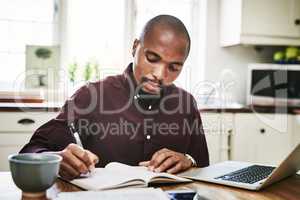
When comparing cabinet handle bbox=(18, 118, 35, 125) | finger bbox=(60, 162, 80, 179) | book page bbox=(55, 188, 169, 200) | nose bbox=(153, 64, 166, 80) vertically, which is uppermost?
nose bbox=(153, 64, 166, 80)

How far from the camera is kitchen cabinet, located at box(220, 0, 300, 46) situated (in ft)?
10.0

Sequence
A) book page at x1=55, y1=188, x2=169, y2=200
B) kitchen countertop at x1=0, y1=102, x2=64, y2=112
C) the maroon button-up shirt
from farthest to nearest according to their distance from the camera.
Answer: kitchen countertop at x1=0, y1=102, x2=64, y2=112
the maroon button-up shirt
book page at x1=55, y1=188, x2=169, y2=200

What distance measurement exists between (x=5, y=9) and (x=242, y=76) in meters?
2.05

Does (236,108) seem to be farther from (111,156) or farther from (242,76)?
(111,156)

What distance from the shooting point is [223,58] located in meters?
3.40

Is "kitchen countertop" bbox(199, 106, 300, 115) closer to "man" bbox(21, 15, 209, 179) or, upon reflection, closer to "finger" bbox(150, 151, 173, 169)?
"man" bbox(21, 15, 209, 179)

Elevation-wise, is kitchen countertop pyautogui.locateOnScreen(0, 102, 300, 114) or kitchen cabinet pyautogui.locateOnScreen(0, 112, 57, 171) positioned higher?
kitchen countertop pyautogui.locateOnScreen(0, 102, 300, 114)

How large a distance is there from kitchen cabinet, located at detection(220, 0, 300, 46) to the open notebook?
2.27m

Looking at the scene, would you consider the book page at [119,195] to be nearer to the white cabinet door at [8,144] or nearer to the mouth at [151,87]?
the mouth at [151,87]

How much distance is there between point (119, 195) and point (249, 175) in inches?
16.2

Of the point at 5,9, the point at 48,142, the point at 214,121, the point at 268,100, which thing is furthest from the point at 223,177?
the point at 5,9

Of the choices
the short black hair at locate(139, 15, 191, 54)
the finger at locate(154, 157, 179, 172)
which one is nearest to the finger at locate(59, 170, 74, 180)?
the finger at locate(154, 157, 179, 172)

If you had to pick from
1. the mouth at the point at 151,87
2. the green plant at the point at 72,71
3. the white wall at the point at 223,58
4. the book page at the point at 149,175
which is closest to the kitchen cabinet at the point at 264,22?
the white wall at the point at 223,58

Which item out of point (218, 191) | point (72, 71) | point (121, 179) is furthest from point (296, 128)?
point (121, 179)
